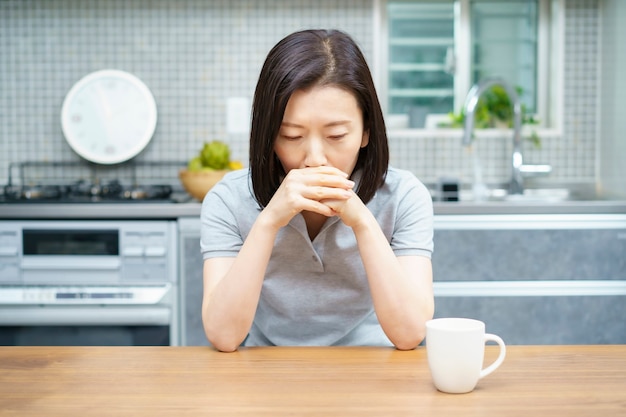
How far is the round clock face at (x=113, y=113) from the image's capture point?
316 centimetres

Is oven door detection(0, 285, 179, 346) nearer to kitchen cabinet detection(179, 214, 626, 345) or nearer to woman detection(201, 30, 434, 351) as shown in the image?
kitchen cabinet detection(179, 214, 626, 345)

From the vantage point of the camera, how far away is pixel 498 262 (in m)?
2.57

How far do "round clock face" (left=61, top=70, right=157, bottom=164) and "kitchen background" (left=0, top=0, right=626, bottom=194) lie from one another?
0.07 m

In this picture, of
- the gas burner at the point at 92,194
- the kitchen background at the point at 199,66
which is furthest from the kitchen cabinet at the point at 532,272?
the gas burner at the point at 92,194

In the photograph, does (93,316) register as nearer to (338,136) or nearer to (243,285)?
(243,285)

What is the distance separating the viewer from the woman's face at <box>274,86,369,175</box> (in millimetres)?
1294

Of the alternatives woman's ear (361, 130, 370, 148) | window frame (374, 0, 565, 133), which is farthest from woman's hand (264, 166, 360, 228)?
window frame (374, 0, 565, 133)

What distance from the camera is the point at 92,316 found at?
2523 mm

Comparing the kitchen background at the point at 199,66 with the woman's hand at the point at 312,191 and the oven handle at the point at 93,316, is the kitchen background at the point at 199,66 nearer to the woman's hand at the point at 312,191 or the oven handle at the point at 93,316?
the oven handle at the point at 93,316

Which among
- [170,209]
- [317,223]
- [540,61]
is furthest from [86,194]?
[540,61]

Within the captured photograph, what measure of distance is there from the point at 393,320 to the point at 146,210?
1464mm

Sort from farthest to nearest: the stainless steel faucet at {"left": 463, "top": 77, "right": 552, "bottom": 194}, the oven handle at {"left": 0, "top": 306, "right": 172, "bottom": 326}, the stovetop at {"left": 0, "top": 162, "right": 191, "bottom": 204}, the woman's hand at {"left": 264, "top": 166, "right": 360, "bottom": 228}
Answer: the stainless steel faucet at {"left": 463, "top": 77, "right": 552, "bottom": 194} → the stovetop at {"left": 0, "top": 162, "right": 191, "bottom": 204} → the oven handle at {"left": 0, "top": 306, "right": 172, "bottom": 326} → the woman's hand at {"left": 264, "top": 166, "right": 360, "bottom": 228}

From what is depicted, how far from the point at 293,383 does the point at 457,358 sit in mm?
219

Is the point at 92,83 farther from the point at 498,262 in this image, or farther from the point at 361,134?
the point at 361,134
